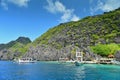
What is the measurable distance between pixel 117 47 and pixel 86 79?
13015 centimetres

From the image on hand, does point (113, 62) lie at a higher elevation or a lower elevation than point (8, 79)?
higher

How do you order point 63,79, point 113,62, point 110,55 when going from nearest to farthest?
1. point 63,79
2. point 113,62
3. point 110,55

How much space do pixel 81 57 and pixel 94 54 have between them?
10192mm

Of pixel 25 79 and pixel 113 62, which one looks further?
pixel 113 62

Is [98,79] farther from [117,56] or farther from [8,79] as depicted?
[117,56]

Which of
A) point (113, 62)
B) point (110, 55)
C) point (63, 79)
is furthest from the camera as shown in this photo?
point (110, 55)

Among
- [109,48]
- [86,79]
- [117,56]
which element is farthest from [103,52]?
[86,79]

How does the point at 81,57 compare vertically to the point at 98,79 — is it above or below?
above

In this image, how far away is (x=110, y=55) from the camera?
625 ft

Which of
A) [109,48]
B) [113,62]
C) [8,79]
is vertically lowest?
[8,79]

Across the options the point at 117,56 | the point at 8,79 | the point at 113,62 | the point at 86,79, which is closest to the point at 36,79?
the point at 8,79

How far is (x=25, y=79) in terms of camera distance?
73812 mm

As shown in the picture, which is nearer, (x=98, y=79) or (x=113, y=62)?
(x=98, y=79)

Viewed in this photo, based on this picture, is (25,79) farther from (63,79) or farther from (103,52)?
(103,52)
